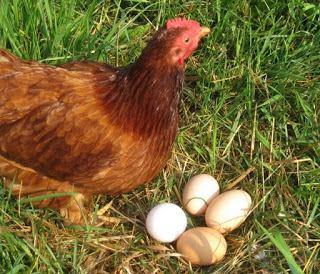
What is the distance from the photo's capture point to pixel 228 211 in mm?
2225

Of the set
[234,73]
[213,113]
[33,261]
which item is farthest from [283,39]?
[33,261]

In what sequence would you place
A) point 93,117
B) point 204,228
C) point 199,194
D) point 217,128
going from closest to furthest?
point 93,117 → point 204,228 → point 199,194 → point 217,128

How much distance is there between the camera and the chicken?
207 cm

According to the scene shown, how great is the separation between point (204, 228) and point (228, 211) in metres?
0.13

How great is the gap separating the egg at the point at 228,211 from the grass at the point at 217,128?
0.29 ft

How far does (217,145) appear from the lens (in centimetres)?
266

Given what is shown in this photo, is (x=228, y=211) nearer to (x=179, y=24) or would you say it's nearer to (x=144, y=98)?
(x=144, y=98)

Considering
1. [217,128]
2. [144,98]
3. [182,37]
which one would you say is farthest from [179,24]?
[217,128]

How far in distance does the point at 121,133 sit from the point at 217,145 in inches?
27.7

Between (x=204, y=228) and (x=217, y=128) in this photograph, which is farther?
(x=217, y=128)

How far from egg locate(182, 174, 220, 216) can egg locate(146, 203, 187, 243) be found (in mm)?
98

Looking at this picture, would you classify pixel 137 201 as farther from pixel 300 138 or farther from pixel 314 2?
pixel 314 2

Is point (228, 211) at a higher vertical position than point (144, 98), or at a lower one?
lower

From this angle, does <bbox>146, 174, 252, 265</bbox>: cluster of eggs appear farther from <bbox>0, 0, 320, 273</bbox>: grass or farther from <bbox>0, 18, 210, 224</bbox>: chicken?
<bbox>0, 18, 210, 224</bbox>: chicken
